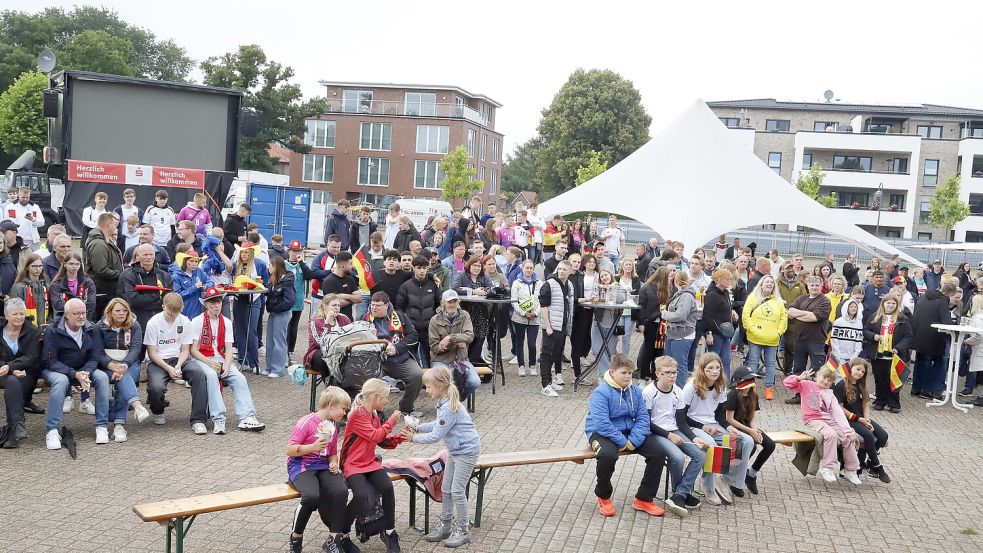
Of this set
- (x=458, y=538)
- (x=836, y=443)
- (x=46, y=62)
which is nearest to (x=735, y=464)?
(x=836, y=443)

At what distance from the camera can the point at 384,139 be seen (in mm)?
63875

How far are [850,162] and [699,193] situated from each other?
1922 inches

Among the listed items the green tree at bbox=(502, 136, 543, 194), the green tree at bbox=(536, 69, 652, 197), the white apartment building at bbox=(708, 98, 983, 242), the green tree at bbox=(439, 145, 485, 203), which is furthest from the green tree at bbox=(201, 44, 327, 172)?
the green tree at bbox=(502, 136, 543, 194)

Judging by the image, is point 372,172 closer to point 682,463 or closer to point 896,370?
point 896,370

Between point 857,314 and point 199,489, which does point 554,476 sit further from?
point 857,314

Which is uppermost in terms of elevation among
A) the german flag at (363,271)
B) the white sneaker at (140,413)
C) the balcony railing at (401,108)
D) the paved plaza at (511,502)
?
the balcony railing at (401,108)

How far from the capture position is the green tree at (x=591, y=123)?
59.8 m

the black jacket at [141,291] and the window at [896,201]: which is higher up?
the window at [896,201]

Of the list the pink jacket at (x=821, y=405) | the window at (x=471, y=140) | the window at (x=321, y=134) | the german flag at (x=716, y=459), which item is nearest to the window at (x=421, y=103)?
the window at (x=471, y=140)

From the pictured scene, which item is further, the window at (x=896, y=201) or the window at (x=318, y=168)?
the window at (x=318, y=168)

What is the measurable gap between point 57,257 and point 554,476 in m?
6.21

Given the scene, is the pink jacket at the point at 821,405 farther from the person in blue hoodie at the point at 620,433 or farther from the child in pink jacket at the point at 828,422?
the person in blue hoodie at the point at 620,433

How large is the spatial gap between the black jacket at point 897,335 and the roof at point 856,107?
171 feet

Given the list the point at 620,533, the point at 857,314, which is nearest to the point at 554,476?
the point at 620,533
